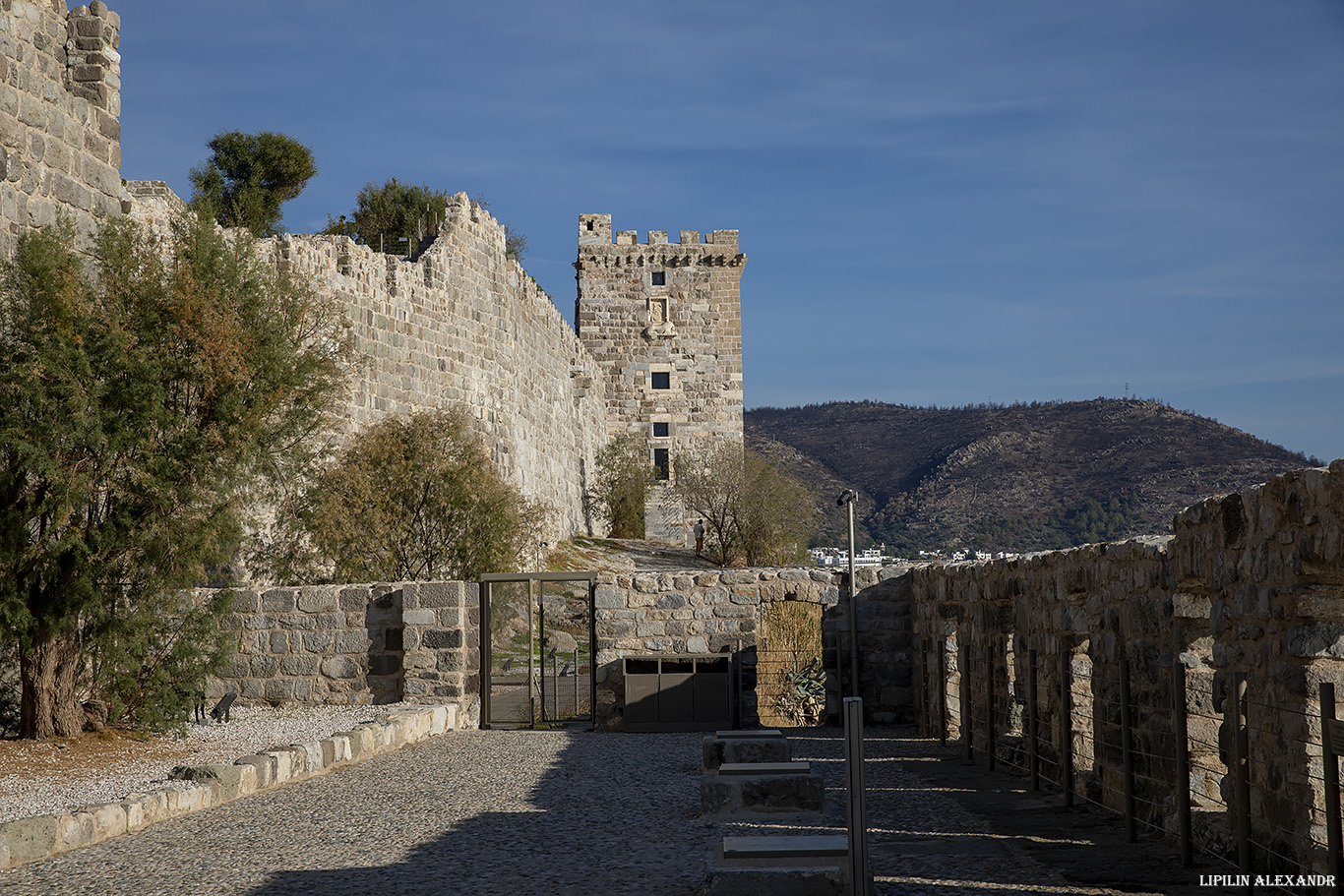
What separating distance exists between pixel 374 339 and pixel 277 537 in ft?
15.6

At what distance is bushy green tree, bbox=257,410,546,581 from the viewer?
16516mm

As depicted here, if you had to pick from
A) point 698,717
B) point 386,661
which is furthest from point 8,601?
point 698,717

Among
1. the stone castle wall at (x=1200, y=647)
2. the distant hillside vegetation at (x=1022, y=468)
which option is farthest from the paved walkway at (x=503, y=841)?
the distant hillside vegetation at (x=1022, y=468)

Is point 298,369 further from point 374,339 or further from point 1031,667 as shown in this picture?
point 374,339

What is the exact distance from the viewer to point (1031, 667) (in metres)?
7.57

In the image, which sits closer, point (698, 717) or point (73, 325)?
point (73, 325)

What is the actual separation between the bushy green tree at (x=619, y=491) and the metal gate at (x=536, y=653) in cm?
1069

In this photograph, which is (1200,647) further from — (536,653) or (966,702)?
(536,653)

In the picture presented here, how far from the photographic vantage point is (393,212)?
3353 cm

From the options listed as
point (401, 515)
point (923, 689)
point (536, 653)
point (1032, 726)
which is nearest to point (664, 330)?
point (401, 515)

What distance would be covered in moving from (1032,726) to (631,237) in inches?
1250

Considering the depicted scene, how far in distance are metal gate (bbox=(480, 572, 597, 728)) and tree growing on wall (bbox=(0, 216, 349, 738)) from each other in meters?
3.27

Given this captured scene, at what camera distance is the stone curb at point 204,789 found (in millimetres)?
5605

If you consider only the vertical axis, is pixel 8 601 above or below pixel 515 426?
below
